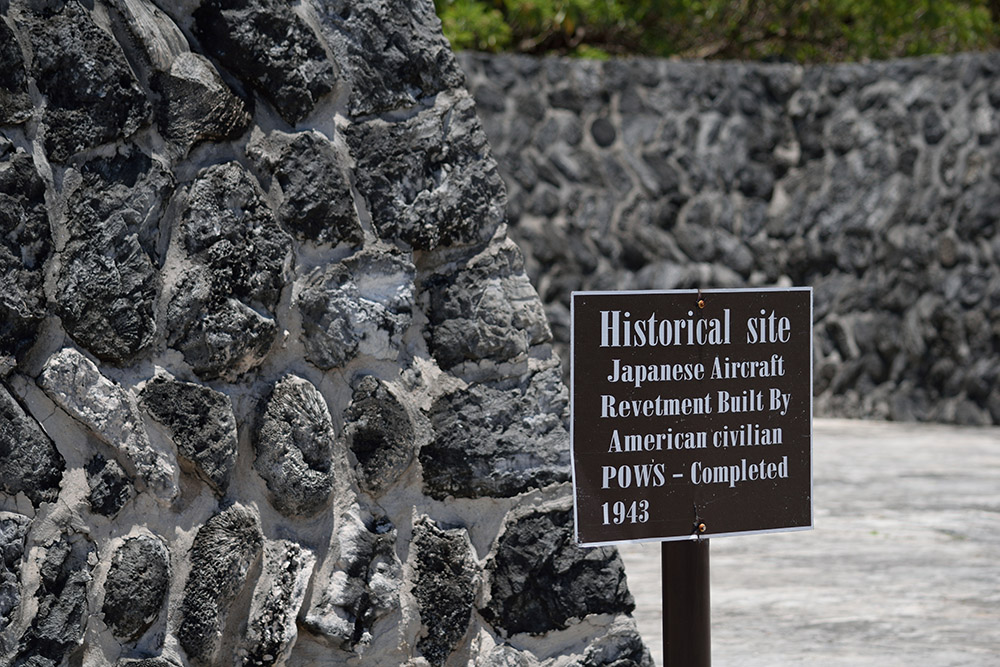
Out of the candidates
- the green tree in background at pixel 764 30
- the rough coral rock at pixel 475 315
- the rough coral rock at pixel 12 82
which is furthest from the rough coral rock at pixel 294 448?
the green tree in background at pixel 764 30

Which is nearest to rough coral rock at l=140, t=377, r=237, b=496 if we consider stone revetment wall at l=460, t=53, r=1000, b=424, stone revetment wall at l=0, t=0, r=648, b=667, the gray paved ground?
stone revetment wall at l=0, t=0, r=648, b=667

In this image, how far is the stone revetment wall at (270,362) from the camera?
2500 millimetres

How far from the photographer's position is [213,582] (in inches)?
104

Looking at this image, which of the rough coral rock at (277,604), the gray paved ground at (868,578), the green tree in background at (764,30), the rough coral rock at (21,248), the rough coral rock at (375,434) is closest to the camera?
the rough coral rock at (21,248)

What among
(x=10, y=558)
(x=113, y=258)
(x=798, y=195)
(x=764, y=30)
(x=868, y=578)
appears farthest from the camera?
(x=764, y=30)

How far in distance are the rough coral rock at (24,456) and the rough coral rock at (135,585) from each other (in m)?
0.17

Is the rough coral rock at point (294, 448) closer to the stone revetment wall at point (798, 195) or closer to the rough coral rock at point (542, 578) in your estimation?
the rough coral rock at point (542, 578)

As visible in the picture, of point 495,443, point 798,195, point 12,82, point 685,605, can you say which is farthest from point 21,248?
point 798,195

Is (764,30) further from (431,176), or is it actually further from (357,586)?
(357,586)

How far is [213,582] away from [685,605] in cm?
92

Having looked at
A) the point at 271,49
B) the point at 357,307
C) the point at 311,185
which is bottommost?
the point at 357,307

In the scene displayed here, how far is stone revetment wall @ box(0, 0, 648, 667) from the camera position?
250cm

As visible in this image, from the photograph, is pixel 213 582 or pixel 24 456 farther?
pixel 213 582

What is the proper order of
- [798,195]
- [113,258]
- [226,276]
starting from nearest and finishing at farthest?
[113,258], [226,276], [798,195]
